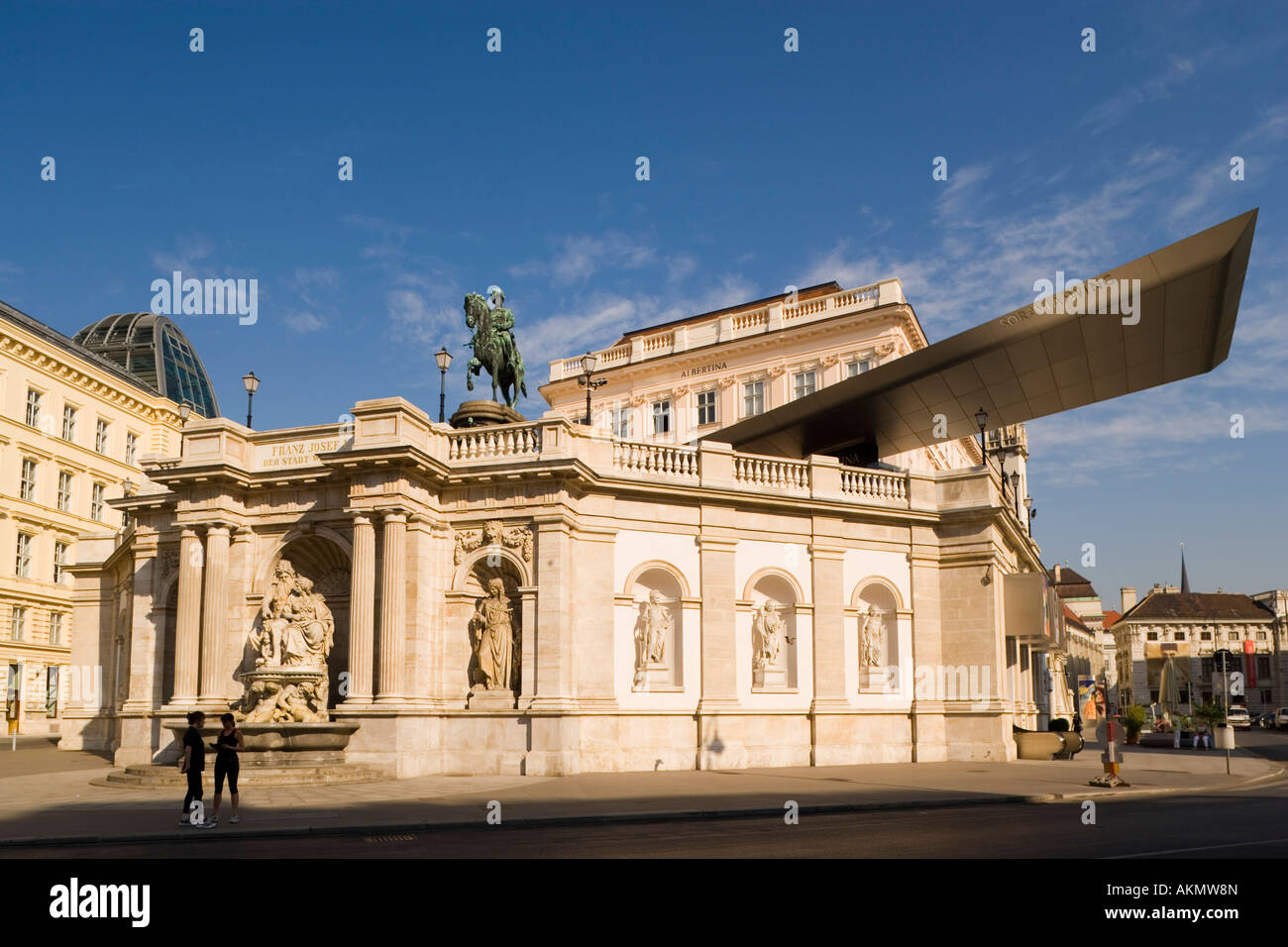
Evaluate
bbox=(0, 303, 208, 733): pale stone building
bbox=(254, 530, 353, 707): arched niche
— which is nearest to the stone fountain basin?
bbox=(254, 530, 353, 707): arched niche

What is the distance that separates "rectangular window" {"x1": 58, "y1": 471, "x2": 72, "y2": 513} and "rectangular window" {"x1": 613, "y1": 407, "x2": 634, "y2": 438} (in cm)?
3271

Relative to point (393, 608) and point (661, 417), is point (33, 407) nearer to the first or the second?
point (661, 417)

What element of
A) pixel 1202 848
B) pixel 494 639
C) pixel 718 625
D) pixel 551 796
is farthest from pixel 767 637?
pixel 1202 848

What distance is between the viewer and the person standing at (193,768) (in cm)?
1616

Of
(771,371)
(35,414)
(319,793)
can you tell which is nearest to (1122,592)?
(771,371)

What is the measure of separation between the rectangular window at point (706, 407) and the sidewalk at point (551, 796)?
98.4 ft

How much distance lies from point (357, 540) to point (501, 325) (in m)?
11.7

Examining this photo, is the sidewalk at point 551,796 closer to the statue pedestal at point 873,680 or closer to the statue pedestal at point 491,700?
the statue pedestal at point 491,700

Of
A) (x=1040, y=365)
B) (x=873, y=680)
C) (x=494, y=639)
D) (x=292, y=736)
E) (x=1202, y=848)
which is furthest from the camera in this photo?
(x=1040, y=365)

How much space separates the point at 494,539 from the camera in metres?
27.1

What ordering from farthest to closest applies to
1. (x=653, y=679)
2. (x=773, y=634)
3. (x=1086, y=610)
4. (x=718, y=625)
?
(x=1086, y=610), (x=773, y=634), (x=718, y=625), (x=653, y=679)

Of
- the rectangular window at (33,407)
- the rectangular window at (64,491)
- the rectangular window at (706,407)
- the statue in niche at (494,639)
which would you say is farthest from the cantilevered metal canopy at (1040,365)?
the rectangular window at (64,491)

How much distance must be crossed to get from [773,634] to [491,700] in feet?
26.5

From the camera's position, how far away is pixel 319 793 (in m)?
20.9
